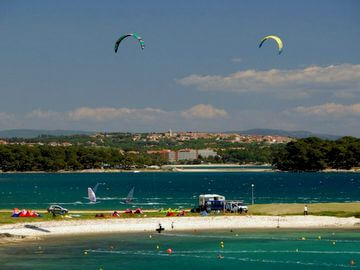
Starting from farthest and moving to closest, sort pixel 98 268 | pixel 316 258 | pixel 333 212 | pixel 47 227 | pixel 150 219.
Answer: pixel 333 212 < pixel 150 219 < pixel 47 227 < pixel 316 258 < pixel 98 268

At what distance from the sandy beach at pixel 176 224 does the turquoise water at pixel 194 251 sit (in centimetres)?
276

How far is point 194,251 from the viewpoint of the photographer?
159 feet

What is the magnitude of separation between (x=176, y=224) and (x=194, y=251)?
39.0 ft

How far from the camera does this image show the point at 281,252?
47875mm

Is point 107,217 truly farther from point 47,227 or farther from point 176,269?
point 176,269

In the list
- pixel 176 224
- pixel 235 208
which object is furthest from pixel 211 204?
pixel 176 224

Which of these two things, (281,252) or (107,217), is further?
(107,217)

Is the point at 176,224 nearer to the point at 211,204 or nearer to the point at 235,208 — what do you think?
the point at 211,204

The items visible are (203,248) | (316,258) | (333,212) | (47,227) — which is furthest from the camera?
(333,212)

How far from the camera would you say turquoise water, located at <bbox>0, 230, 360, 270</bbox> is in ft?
143

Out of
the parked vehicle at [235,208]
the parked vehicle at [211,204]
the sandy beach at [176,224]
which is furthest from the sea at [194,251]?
the parked vehicle at [211,204]

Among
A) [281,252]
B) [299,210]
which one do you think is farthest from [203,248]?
[299,210]

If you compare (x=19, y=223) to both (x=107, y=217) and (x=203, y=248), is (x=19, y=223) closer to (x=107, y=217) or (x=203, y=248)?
(x=107, y=217)

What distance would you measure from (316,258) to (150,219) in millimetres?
18609
